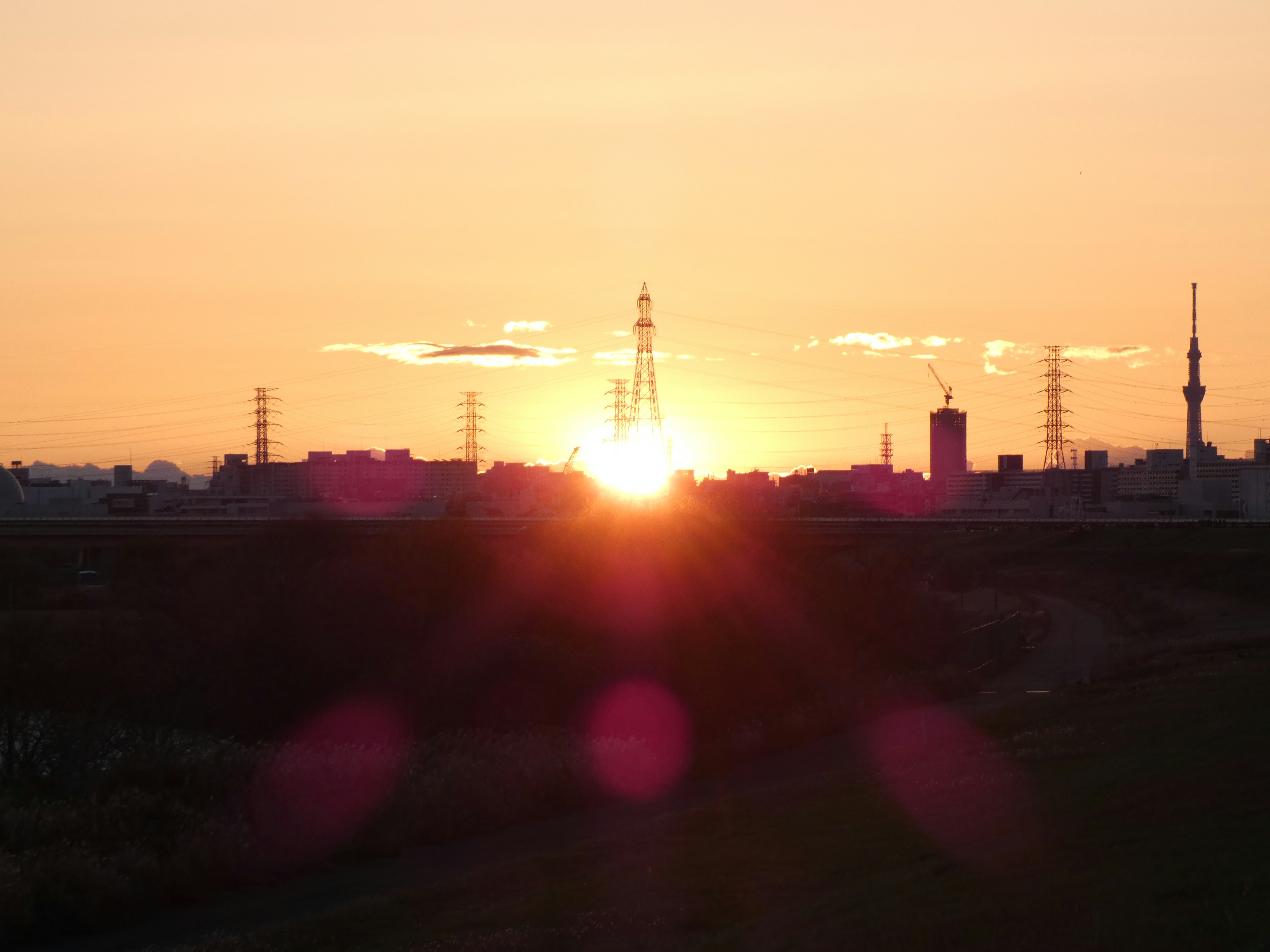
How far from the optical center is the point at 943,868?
12945 mm

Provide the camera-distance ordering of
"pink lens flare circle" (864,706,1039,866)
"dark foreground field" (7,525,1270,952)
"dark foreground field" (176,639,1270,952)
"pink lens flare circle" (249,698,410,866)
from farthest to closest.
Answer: "pink lens flare circle" (249,698,410,866) → "pink lens flare circle" (864,706,1039,866) → "dark foreground field" (7,525,1270,952) → "dark foreground field" (176,639,1270,952)

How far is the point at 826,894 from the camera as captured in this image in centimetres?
1354

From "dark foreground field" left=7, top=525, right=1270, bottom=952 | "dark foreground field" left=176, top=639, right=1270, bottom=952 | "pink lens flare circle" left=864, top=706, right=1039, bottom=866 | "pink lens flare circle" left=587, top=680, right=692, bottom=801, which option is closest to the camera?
"dark foreground field" left=176, top=639, right=1270, bottom=952

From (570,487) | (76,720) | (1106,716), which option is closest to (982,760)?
(1106,716)

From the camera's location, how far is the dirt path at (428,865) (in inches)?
658

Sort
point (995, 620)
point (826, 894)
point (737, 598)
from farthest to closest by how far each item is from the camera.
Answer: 1. point (995, 620)
2. point (737, 598)
3. point (826, 894)

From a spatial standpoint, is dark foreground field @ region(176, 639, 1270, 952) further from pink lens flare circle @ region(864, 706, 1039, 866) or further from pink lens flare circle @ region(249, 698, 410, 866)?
pink lens flare circle @ region(249, 698, 410, 866)

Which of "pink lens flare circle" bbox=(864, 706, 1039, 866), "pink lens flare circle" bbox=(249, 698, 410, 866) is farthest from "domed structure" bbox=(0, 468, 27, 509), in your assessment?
"pink lens flare circle" bbox=(864, 706, 1039, 866)

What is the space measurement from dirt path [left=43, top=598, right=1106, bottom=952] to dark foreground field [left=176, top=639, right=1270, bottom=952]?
1182mm

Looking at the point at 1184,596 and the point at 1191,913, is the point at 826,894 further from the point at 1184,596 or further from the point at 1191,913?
the point at 1184,596

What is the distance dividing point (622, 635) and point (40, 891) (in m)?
24.3

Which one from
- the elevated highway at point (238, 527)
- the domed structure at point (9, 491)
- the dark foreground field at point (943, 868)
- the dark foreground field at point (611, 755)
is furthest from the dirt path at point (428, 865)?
the domed structure at point (9, 491)

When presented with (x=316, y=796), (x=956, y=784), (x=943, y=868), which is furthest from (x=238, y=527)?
(x=943, y=868)

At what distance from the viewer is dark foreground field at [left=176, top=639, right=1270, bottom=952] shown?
9656mm
